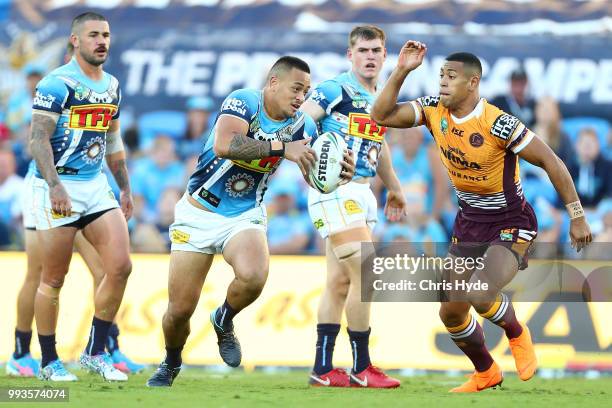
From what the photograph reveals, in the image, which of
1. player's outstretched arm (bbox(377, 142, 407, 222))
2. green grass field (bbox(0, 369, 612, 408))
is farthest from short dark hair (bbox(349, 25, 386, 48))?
green grass field (bbox(0, 369, 612, 408))

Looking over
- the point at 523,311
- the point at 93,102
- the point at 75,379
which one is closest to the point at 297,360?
the point at 523,311

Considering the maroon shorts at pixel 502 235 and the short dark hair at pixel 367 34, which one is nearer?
the maroon shorts at pixel 502 235

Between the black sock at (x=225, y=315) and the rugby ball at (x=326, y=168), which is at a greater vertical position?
the rugby ball at (x=326, y=168)

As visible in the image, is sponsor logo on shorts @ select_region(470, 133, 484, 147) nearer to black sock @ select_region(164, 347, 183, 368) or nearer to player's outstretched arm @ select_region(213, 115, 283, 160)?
player's outstretched arm @ select_region(213, 115, 283, 160)

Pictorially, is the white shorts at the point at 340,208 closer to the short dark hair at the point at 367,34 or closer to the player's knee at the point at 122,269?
the short dark hair at the point at 367,34

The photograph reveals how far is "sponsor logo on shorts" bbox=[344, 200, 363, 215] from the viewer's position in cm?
981

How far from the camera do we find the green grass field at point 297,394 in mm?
7801

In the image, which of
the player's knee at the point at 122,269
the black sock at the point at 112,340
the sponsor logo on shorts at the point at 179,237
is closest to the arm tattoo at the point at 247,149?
the sponsor logo on shorts at the point at 179,237

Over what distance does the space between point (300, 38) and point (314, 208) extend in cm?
604

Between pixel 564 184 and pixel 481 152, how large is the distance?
26.5 inches

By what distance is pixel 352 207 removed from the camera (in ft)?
32.2

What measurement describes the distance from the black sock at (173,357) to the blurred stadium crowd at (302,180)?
199 inches

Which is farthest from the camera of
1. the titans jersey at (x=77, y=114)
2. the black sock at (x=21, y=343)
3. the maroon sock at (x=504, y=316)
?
the black sock at (x=21, y=343)

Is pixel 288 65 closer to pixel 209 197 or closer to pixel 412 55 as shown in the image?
pixel 412 55
